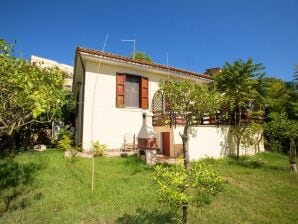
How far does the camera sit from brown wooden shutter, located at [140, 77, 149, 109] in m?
14.3

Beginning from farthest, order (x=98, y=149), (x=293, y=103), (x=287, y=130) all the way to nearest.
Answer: (x=293, y=103)
(x=287, y=130)
(x=98, y=149)

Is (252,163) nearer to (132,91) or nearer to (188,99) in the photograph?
(188,99)

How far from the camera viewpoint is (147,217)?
608cm

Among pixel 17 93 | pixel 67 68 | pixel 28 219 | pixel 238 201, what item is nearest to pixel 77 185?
pixel 28 219

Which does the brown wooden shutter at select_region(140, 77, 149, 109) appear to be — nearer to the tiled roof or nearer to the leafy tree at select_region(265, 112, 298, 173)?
the tiled roof

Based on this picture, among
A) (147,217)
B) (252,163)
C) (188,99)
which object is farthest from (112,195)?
(252,163)

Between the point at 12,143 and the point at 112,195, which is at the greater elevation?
the point at 12,143

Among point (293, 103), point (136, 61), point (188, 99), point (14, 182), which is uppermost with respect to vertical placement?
point (136, 61)

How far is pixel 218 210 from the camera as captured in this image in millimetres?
6641

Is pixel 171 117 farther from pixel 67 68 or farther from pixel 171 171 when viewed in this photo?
pixel 67 68

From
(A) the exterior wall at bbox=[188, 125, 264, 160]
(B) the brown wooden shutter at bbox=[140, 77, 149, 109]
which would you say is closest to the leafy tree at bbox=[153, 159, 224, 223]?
(A) the exterior wall at bbox=[188, 125, 264, 160]

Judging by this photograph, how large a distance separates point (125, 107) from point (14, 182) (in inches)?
272

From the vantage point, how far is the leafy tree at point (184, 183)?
4535mm

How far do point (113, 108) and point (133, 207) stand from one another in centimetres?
739
